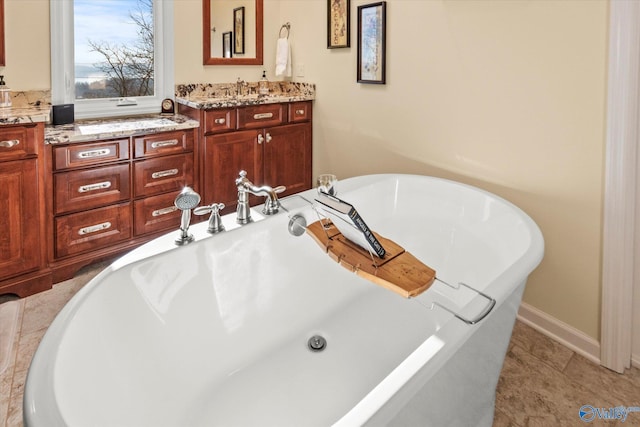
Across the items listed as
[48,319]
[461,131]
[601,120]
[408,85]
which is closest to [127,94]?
[48,319]

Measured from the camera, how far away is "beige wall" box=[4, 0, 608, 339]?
6.36ft

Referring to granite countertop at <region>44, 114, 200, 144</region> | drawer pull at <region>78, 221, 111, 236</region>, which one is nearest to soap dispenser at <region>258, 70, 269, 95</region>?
granite countertop at <region>44, 114, 200, 144</region>

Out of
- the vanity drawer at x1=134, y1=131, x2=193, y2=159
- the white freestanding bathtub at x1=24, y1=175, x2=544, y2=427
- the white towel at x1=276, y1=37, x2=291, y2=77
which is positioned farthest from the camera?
the white towel at x1=276, y1=37, x2=291, y2=77

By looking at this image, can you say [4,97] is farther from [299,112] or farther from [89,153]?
[299,112]

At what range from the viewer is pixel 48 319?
2162mm

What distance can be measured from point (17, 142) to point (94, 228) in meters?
0.62

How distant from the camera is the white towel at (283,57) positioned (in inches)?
143

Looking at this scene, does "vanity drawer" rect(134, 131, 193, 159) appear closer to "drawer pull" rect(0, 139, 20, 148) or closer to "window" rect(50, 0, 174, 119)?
"window" rect(50, 0, 174, 119)

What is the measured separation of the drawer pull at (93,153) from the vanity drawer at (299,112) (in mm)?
1440

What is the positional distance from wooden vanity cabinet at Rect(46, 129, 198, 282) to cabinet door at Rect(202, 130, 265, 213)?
16 cm

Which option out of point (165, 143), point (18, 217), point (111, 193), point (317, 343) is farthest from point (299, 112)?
point (317, 343)

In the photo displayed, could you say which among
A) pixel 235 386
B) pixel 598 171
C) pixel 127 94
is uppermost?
pixel 127 94

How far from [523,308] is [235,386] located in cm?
153

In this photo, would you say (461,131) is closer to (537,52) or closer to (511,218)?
(537,52)
